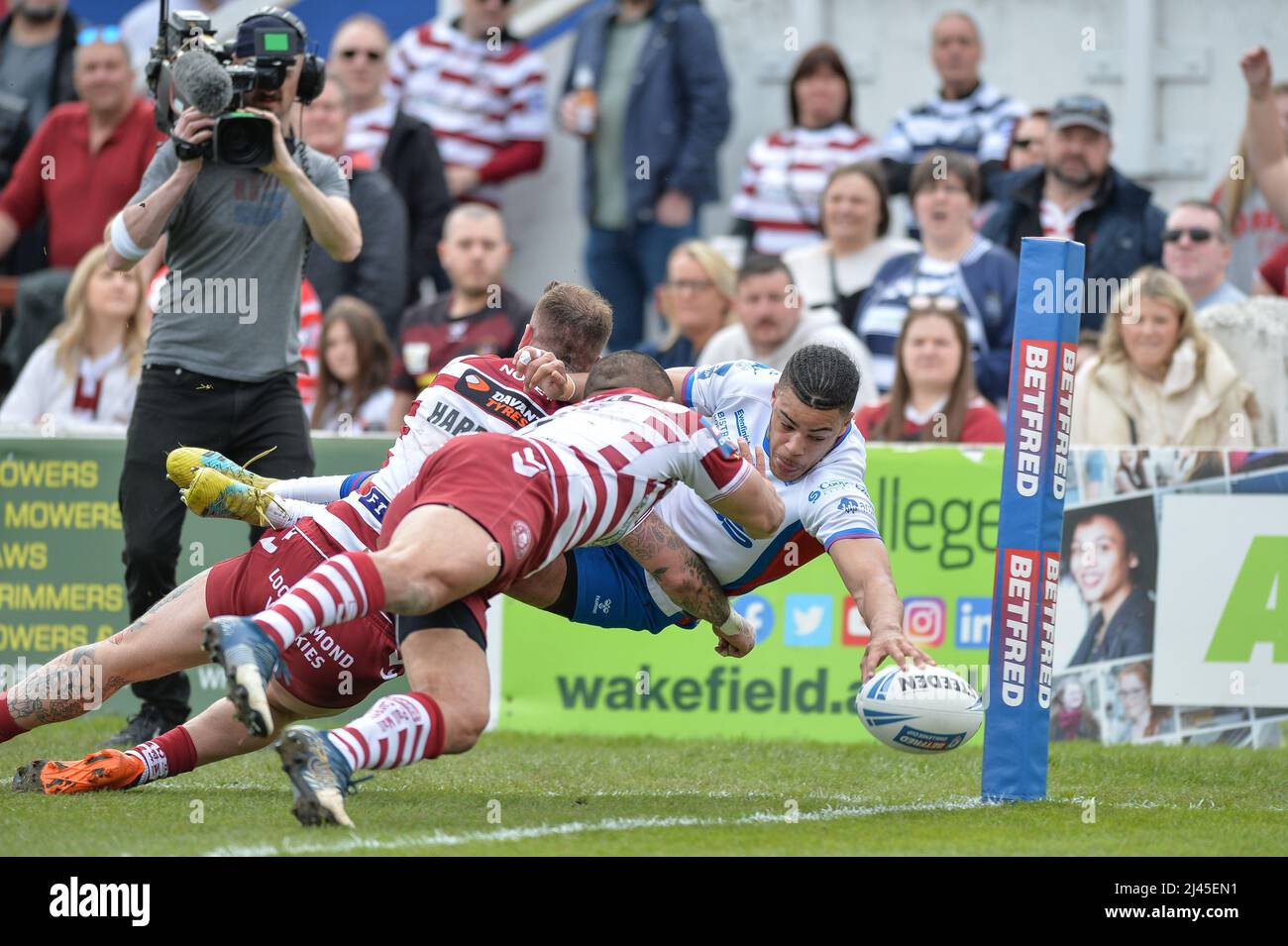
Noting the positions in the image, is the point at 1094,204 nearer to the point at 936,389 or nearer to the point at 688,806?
the point at 936,389

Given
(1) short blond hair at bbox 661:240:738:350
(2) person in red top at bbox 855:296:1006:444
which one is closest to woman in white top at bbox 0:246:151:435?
(1) short blond hair at bbox 661:240:738:350

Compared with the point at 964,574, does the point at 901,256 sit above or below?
above

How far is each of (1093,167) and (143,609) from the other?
20.3 feet

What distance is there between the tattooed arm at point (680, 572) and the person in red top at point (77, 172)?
6252 mm

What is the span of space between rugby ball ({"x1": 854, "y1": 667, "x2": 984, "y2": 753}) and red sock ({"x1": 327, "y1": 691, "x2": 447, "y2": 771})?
1.43 m

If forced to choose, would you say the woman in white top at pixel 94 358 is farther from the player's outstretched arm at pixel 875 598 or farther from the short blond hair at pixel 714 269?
the player's outstretched arm at pixel 875 598

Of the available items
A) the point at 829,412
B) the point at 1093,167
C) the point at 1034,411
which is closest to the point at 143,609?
the point at 829,412

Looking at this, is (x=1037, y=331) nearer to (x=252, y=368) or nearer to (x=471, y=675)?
(x=471, y=675)

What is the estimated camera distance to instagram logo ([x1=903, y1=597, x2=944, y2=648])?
952 cm

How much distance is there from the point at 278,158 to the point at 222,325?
0.78 metres

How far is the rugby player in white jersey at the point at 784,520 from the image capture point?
21.7 feet

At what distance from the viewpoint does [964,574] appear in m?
9.58

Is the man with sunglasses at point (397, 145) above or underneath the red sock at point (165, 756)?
above

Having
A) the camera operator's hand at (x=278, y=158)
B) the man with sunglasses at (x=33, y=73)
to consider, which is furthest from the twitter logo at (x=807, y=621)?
the man with sunglasses at (x=33, y=73)
